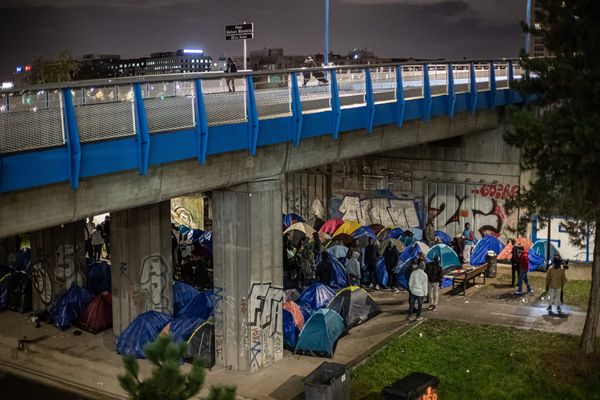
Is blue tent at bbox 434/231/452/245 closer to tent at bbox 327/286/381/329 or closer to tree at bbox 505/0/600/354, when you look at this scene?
tent at bbox 327/286/381/329

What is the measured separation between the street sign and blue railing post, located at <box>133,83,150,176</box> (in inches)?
351

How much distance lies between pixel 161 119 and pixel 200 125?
81cm

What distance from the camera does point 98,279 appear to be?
22109mm

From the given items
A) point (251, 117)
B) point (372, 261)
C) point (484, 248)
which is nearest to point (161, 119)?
point (251, 117)

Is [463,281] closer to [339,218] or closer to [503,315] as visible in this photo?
[503,315]

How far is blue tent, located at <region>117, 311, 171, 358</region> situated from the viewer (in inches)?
688

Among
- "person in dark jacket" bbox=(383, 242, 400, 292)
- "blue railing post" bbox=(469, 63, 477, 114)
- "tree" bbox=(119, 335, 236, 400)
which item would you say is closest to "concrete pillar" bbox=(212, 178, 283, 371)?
"person in dark jacket" bbox=(383, 242, 400, 292)

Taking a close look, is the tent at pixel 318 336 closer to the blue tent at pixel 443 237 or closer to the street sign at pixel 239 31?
the street sign at pixel 239 31

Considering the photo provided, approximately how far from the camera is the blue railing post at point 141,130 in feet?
41.9

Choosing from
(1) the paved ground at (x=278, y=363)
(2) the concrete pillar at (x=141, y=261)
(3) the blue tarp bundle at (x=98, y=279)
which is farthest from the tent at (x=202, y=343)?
(3) the blue tarp bundle at (x=98, y=279)

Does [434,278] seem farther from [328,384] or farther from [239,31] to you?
[239,31]

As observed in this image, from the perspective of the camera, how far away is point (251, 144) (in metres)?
15.4

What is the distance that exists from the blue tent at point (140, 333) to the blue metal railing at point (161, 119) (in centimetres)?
504

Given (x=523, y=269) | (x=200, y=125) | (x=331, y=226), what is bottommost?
(x=523, y=269)
